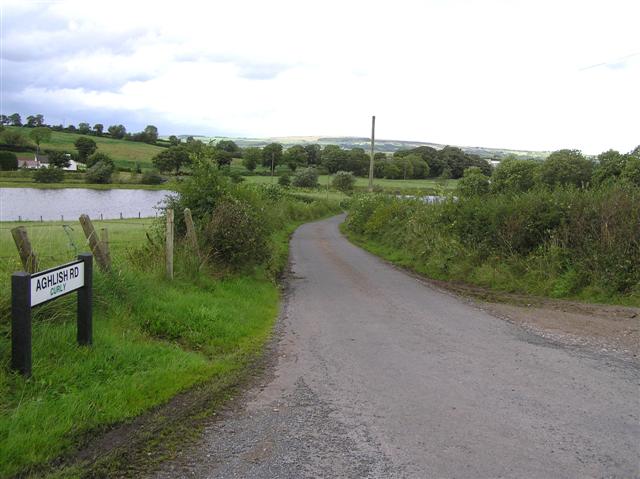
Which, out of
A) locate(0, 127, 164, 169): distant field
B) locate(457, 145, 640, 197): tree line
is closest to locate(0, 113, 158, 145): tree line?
locate(0, 127, 164, 169): distant field

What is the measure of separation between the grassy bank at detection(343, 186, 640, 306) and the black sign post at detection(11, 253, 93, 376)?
10.1 meters

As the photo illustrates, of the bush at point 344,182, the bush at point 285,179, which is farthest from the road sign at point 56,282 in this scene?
the bush at point 344,182

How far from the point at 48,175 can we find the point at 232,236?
328 ft

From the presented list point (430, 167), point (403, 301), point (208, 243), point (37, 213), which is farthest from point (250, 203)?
point (430, 167)

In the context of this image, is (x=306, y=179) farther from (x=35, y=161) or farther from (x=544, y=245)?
(x=544, y=245)

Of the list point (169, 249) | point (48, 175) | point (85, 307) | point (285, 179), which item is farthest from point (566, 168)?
point (48, 175)

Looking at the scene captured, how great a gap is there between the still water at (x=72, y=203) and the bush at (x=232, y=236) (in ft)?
158

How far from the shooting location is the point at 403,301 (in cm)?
1217

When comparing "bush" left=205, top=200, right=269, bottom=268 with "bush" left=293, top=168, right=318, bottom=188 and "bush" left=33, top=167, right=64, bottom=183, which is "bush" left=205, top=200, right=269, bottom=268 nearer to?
"bush" left=293, top=168, right=318, bottom=188

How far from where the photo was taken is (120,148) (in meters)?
111

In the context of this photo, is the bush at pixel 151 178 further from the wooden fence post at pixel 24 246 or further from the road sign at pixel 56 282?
the road sign at pixel 56 282

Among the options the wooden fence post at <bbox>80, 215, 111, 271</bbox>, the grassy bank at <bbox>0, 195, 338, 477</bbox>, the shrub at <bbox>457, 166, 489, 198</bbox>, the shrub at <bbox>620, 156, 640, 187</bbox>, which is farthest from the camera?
the shrub at <bbox>620, 156, 640, 187</bbox>

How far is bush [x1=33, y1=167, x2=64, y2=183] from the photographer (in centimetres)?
9706

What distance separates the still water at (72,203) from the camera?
65.8m
